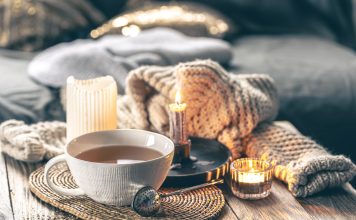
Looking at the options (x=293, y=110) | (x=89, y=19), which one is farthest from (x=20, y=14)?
(x=293, y=110)

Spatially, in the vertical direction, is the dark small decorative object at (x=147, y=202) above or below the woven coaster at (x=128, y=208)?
above

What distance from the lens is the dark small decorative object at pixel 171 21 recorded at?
1.98 m

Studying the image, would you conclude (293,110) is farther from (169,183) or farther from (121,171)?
(121,171)

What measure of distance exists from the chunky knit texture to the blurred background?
38 centimetres

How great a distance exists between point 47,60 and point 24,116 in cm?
18

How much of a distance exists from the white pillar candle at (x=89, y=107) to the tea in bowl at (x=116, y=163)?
0.09m

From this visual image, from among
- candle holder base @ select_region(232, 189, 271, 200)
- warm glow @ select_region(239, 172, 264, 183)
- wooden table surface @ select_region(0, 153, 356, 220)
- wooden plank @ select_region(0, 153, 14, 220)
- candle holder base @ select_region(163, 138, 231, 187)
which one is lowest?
wooden plank @ select_region(0, 153, 14, 220)

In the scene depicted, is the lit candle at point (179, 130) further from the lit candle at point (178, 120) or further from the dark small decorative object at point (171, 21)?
the dark small decorative object at point (171, 21)

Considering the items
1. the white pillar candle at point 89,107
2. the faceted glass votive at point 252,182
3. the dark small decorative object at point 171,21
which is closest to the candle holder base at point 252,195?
the faceted glass votive at point 252,182

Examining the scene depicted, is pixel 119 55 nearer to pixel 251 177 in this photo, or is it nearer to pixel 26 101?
pixel 26 101

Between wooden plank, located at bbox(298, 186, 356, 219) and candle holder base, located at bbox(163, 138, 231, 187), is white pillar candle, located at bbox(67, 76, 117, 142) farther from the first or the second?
wooden plank, located at bbox(298, 186, 356, 219)

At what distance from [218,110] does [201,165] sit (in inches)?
5.2

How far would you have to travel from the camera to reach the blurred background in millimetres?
1652

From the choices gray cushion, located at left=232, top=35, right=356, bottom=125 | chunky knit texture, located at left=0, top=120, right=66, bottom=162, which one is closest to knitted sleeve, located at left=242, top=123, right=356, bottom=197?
chunky knit texture, located at left=0, top=120, right=66, bottom=162
